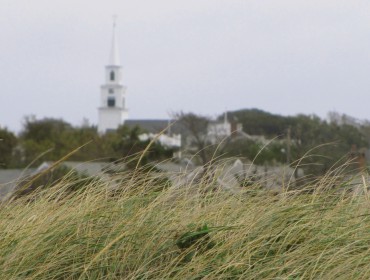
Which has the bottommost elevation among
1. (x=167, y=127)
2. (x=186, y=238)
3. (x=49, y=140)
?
(x=186, y=238)

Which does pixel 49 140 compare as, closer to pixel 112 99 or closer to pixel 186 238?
pixel 186 238

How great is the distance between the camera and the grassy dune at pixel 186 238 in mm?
3521

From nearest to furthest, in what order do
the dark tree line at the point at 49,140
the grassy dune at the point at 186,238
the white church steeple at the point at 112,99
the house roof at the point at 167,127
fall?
the grassy dune at the point at 186,238
the house roof at the point at 167,127
the dark tree line at the point at 49,140
the white church steeple at the point at 112,99

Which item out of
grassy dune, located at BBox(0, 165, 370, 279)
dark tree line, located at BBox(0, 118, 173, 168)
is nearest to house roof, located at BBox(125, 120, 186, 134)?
grassy dune, located at BBox(0, 165, 370, 279)

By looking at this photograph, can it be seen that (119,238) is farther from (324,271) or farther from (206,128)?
(206,128)

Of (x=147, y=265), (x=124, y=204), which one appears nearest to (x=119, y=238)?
(x=147, y=265)

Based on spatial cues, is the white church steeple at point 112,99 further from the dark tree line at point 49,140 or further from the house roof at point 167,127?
the dark tree line at point 49,140

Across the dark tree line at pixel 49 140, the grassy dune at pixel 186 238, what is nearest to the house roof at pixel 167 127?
the grassy dune at pixel 186 238

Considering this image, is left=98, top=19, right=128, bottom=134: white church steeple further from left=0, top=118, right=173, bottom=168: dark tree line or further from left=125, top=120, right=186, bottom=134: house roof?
left=0, top=118, right=173, bottom=168: dark tree line

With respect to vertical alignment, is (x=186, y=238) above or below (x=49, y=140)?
below

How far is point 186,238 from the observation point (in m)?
3.76

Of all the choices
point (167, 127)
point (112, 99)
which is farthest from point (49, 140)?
point (112, 99)

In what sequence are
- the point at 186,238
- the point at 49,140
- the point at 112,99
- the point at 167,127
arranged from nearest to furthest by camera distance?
the point at 186,238, the point at 167,127, the point at 49,140, the point at 112,99

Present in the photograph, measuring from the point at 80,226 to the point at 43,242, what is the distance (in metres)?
0.21
